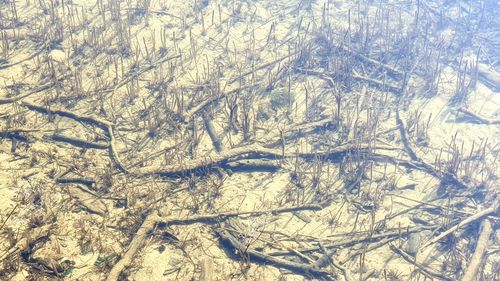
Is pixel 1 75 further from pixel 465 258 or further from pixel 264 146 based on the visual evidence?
pixel 465 258

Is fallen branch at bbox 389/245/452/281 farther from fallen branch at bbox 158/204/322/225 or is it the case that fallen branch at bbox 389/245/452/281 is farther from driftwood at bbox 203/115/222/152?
driftwood at bbox 203/115/222/152

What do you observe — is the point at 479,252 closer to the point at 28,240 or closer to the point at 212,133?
the point at 212,133

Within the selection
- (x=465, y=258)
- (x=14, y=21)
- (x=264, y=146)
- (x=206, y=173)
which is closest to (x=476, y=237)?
(x=465, y=258)

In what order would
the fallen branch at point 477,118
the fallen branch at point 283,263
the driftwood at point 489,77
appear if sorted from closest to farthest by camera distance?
the fallen branch at point 283,263, the fallen branch at point 477,118, the driftwood at point 489,77

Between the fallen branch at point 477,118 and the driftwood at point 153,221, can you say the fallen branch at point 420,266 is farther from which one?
the fallen branch at point 477,118

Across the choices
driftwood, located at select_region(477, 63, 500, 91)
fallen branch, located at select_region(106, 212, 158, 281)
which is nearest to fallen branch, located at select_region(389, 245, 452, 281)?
fallen branch, located at select_region(106, 212, 158, 281)

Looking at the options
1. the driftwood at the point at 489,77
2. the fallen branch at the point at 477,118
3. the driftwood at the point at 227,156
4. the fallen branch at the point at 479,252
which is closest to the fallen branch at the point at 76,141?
the driftwood at the point at 227,156

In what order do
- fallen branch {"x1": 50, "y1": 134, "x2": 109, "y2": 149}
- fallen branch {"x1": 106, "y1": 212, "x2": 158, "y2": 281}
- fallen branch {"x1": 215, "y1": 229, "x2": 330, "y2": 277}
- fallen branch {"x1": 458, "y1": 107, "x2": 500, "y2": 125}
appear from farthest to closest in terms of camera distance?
fallen branch {"x1": 458, "y1": 107, "x2": 500, "y2": 125}, fallen branch {"x1": 50, "y1": 134, "x2": 109, "y2": 149}, fallen branch {"x1": 215, "y1": 229, "x2": 330, "y2": 277}, fallen branch {"x1": 106, "y1": 212, "x2": 158, "y2": 281}

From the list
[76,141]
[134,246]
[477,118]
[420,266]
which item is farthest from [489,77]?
[76,141]
